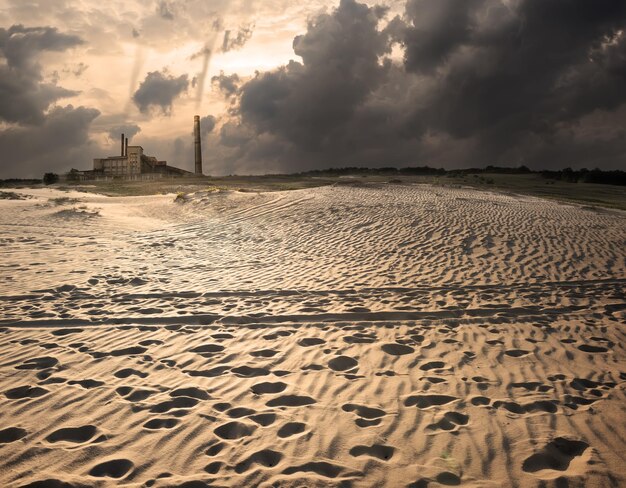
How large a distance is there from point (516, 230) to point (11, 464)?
1579cm

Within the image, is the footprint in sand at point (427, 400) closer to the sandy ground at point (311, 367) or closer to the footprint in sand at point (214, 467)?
the sandy ground at point (311, 367)

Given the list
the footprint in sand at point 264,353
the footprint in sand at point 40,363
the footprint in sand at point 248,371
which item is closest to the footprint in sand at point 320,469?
the footprint in sand at point 248,371

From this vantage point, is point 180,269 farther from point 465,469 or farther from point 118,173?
point 118,173

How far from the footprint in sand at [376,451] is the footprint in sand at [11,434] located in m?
2.77

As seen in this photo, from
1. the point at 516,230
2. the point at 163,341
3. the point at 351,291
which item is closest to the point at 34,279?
the point at 163,341

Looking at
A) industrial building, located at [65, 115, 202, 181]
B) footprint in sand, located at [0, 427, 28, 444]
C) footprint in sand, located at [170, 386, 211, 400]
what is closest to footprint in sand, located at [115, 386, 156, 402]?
footprint in sand, located at [170, 386, 211, 400]

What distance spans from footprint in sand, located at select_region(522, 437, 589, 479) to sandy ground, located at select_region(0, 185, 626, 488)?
0.06ft

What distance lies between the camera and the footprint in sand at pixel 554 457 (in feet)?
11.6

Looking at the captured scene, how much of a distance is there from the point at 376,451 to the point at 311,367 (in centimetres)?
170

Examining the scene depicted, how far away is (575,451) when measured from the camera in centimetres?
378

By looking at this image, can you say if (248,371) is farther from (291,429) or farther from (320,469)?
(320,469)

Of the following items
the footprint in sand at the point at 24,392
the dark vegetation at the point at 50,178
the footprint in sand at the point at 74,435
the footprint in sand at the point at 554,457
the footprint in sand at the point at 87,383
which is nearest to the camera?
the footprint in sand at the point at 554,457

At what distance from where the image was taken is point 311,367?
17.2ft

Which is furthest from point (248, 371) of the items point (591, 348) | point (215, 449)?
point (591, 348)
